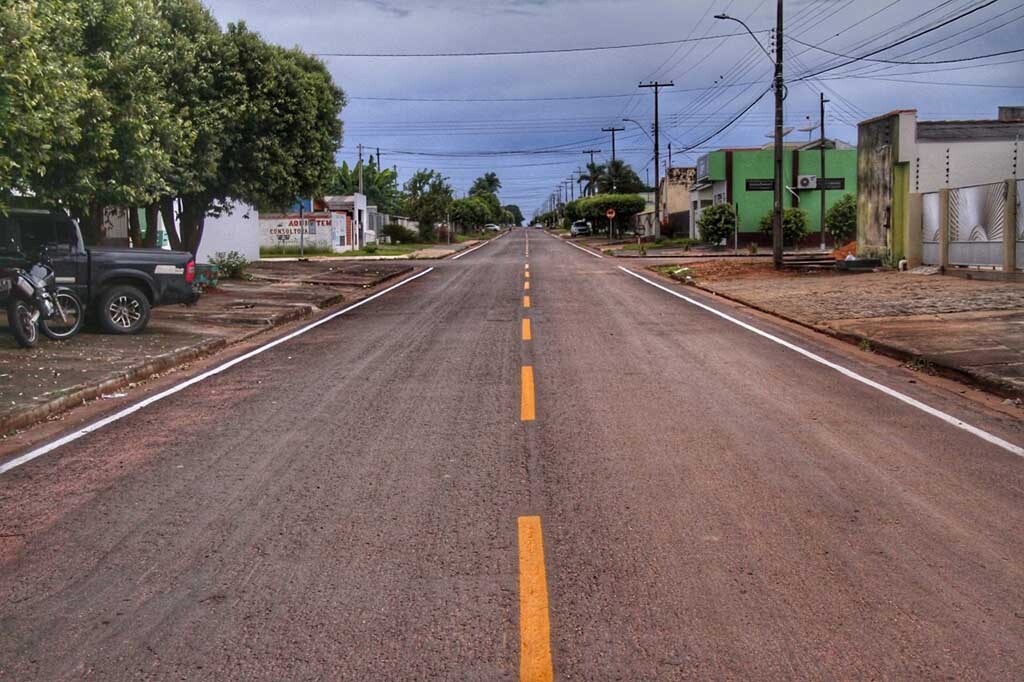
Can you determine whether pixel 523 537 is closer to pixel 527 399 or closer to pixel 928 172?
pixel 527 399

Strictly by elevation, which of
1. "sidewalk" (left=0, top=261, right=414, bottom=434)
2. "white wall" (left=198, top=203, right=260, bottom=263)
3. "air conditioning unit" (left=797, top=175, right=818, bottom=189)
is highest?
"air conditioning unit" (left=797, top=175, right=818, bottom=189)

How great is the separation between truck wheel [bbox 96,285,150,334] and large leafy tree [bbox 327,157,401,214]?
67.2 m

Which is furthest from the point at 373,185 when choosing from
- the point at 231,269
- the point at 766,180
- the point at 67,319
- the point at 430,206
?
the point at 67,319

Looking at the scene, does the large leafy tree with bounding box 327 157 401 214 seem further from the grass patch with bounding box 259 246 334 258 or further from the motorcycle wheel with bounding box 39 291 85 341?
the motorcycle wheel with bounding box 39 291 85 341

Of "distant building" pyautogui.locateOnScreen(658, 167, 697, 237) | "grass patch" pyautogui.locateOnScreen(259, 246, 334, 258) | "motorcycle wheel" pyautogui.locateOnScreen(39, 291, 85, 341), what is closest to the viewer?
"motorcycle wheel" pyautogui.locateOnScreen(39, 291, 85, 341)

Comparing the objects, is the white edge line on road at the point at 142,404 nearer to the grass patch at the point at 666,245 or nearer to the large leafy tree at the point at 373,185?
the grass patch at the point at 666,245

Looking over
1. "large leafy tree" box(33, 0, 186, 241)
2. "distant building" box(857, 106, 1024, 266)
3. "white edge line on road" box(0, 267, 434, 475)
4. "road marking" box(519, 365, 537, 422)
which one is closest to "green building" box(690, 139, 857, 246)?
"distant building" box(857, 106, 1024, 266)

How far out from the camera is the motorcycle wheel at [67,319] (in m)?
14.0

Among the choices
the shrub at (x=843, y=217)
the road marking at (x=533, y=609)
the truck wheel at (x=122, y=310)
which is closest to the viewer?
the road marking at (x=533, y=609)

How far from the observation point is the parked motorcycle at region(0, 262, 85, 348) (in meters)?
12.8

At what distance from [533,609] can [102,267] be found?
12129mm

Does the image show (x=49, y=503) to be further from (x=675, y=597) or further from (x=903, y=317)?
(x=903, y=317)

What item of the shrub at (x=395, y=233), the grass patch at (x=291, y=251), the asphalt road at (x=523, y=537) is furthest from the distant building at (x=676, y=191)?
the asphalt road at (x=523, y=537)

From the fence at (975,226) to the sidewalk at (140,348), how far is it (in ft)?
49.6
